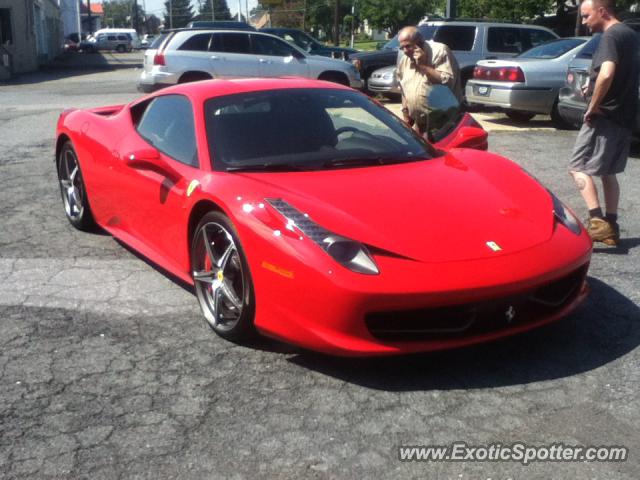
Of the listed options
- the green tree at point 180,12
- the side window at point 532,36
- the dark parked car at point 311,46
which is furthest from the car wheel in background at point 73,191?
the green tree at point 180,12

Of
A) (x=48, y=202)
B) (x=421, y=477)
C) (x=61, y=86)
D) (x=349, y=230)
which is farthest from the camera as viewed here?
(x=61, y=86)

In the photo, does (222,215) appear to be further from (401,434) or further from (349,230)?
(401,434)

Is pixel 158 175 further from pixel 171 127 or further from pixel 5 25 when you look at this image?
pixel 5 25

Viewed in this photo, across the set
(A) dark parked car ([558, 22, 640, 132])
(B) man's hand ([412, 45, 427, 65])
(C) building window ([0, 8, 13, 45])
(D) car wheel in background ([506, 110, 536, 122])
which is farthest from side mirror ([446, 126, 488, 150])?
(C) building window ([0, 8, 13, 45])

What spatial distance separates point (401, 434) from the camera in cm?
322

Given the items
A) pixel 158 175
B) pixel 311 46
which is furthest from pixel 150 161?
pixel 311 46

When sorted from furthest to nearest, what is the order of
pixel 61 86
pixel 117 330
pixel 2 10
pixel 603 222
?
pixel 2 10
pixel 61 86
pixel 603 222
pixel 117 330

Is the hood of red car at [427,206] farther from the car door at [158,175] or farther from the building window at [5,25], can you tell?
A: the building window at [5,25]

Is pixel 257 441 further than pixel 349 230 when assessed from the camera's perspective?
No

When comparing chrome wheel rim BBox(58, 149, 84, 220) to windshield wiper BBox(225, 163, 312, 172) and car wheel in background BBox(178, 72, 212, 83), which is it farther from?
car wheel in background BBox(178, 72, 212, 83)

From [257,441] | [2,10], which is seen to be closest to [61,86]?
[2,10]

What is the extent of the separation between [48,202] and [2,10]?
91.2 feet

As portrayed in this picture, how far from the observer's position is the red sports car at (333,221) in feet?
11.6

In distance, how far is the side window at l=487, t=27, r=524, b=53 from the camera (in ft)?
51.5
